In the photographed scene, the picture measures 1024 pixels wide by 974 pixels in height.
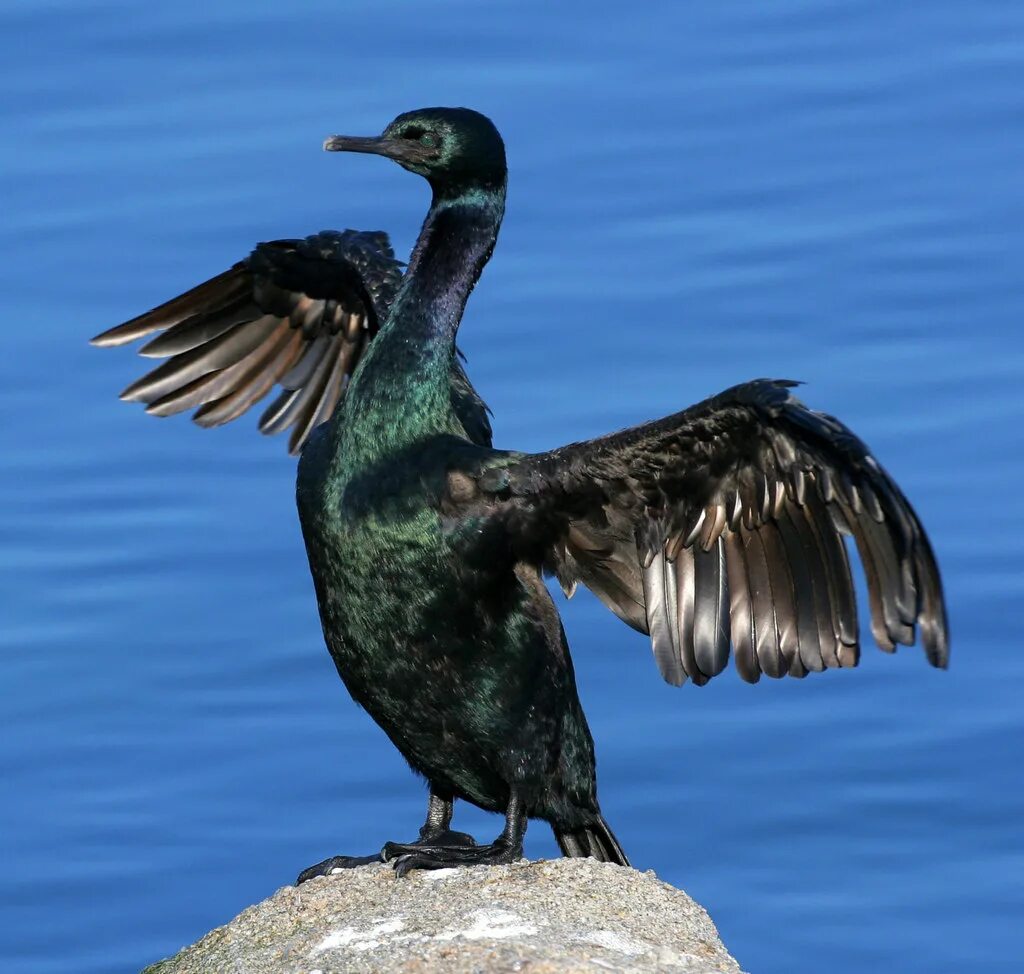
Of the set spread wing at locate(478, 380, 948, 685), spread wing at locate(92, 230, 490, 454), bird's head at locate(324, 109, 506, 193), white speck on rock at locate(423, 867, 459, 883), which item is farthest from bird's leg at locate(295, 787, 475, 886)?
bird's head at locate(324, 109, 506, 193)

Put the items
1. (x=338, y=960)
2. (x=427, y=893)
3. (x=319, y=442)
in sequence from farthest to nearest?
(x=319, y=442) → (x=427, y=893) → (x=338, y=960)

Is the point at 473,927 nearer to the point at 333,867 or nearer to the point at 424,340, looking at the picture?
the point at 333,867

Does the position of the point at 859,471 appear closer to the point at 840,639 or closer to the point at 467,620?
the point at 840,639

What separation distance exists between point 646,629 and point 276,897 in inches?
48.8

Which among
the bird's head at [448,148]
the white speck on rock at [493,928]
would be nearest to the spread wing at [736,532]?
the bird's head at [448,148]

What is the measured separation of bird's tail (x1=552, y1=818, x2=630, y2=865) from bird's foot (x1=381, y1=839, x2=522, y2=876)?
1.42 ft

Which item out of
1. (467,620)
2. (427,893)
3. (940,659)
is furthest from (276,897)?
(940,659)

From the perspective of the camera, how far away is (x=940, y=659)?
5898 millimetres

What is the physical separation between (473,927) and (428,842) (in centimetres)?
87

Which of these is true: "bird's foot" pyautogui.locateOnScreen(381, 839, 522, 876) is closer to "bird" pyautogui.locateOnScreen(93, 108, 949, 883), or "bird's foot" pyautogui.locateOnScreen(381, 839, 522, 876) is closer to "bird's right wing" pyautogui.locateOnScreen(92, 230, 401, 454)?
"bird" pyautogui.locateOnScreen(93, 108, 949, 883)

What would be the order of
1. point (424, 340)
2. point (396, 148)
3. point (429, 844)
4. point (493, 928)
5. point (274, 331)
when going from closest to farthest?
point (493, 928) < point (429, 844) < point (424, 340) < point (396, 148) < point (274, 331)

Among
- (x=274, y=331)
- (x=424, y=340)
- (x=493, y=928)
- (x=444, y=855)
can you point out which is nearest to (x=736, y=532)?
(x=424, y=340)

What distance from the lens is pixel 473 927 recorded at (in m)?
5.75

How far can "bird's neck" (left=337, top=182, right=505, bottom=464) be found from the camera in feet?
21.4
